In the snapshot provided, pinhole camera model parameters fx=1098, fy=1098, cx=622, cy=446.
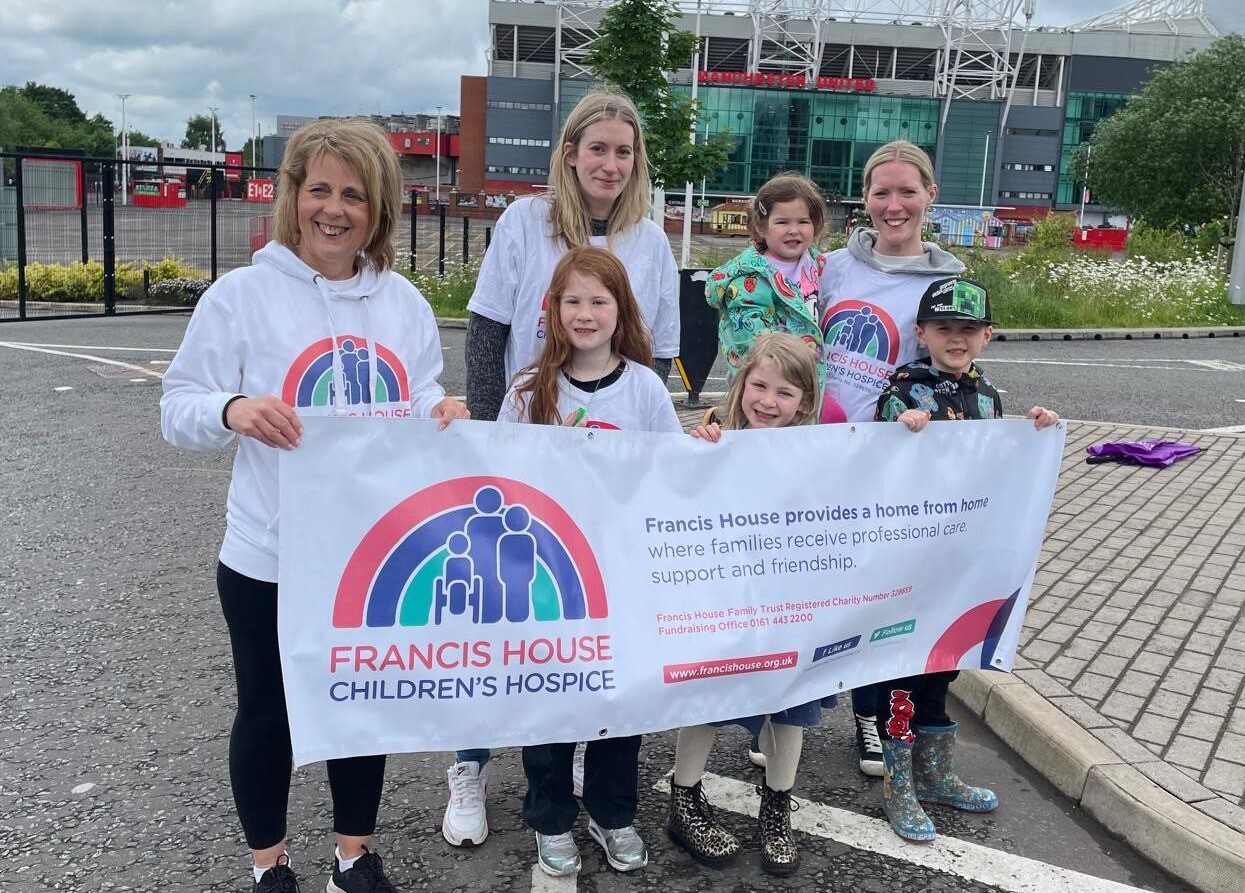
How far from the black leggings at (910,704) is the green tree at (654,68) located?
45.1 ft

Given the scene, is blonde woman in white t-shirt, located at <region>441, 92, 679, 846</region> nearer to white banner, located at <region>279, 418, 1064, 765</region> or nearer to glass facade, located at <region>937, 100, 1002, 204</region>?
white banner, located at <region>279, 418, 1064, 765</region>

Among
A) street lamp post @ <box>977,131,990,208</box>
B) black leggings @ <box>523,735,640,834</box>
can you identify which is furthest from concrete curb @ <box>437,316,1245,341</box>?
street lamp post @ <box>977,131,990,208</box>

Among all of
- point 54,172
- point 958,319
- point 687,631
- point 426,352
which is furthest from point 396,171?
point 54,172

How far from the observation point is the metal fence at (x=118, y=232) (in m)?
17.5

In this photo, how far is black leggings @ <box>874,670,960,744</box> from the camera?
358cm

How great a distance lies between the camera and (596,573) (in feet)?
9.89

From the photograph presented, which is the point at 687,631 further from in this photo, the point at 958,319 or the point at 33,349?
the point at 33,349

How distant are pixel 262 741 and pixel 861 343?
2252 millimetres

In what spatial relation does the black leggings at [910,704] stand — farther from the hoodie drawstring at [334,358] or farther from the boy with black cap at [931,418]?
the hoodie drawstring at [334,358]

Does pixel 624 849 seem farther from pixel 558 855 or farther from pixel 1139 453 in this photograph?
pixel 1139 453

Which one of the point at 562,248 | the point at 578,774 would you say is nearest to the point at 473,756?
the point at 578,774

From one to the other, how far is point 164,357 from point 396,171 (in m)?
11.2

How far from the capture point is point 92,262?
64.3ft

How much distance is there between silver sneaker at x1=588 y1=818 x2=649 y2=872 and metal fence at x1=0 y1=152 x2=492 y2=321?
15.6 meters
